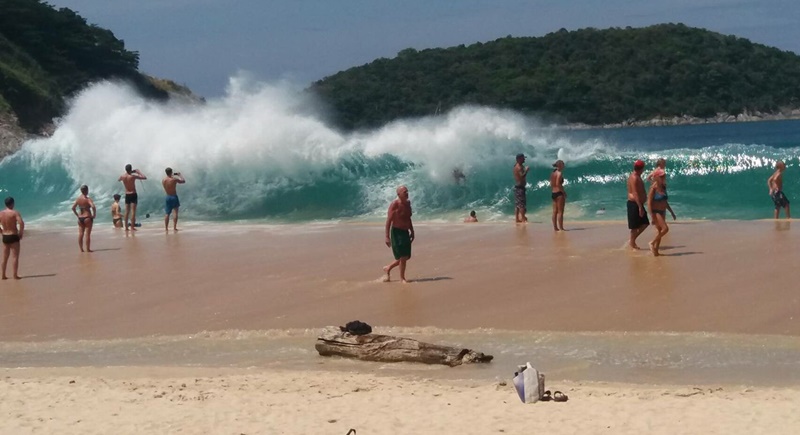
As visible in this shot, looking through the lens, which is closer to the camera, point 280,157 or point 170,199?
point 170,199

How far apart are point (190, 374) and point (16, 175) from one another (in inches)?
1044

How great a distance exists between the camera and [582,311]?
1065 centimetres

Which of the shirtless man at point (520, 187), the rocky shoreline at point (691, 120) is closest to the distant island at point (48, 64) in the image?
the shirtless man at point (520, 187)

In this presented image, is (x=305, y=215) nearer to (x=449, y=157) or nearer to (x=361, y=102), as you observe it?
(x=449, y=157)

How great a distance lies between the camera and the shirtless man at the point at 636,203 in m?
13.8

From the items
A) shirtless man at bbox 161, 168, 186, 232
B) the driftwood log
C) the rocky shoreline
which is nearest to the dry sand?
the driftwood log

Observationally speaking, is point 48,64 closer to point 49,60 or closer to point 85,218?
point 49,60

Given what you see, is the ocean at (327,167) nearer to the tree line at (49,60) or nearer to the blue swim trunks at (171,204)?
the blue swim trunks at (171,204)

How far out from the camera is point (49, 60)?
64812mm

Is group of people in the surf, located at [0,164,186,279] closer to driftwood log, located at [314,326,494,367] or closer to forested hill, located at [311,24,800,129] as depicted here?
driftwood log, located at [314,326,494,367]

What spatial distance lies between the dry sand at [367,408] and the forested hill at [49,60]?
44.4 metres

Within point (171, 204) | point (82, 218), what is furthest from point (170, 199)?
point (82, 218)

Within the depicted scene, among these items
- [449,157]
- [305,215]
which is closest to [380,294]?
[305,215]

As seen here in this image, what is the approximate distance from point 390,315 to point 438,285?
58.5 inches
